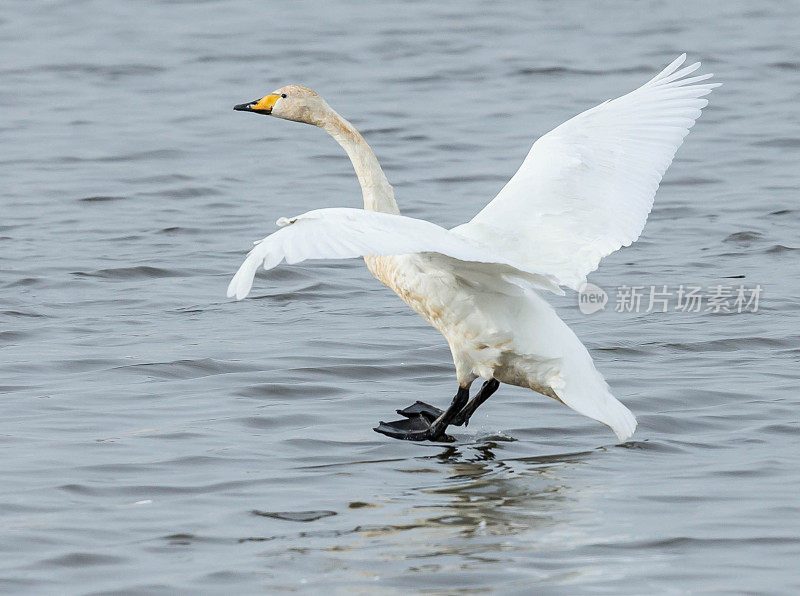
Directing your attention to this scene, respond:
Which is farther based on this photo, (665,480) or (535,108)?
(535,108)

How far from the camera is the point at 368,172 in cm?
768

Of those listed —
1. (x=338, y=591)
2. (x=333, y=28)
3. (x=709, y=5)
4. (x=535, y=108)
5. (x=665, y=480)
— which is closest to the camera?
(x=338, y=591)

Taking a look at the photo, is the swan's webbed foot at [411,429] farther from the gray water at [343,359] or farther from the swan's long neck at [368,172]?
the swan's long neck at [368,172]

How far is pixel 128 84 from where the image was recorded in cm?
1780

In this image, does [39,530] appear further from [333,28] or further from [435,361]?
[333,28]

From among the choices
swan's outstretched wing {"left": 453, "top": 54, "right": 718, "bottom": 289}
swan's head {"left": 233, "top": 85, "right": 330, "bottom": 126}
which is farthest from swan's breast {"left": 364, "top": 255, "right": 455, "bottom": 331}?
swan's head {"left": 233, "top": 85, "right": 330, "bottom": 126}

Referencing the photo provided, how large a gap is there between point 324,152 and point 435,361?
688cm

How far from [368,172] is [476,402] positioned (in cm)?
129

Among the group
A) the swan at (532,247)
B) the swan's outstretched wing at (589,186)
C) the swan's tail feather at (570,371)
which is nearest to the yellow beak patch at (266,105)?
the swan at (532,247)

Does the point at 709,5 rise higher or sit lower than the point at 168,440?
higher

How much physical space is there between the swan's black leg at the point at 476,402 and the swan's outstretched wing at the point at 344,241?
1.41 m

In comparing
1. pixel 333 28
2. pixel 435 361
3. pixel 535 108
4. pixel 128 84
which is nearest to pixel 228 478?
pixel 435 361

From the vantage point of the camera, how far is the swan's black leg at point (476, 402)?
728 cm

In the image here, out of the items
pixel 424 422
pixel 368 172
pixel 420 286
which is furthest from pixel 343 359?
pixel 420 286
